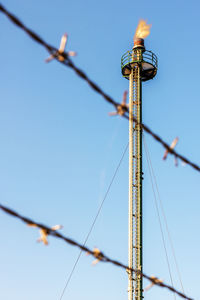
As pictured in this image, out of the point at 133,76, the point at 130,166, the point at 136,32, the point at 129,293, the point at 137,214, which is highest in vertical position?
the point at 136,32

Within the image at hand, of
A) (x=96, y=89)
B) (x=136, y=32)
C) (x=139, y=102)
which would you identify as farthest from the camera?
(x=136, y=32)

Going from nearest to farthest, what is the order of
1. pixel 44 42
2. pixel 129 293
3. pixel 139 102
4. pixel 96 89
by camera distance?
1. pixel 44 42
2. pixel 96 89
3. pixel 129 293
4. pixel 139 102

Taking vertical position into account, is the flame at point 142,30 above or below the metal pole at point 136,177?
above

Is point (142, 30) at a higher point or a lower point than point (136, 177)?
higher

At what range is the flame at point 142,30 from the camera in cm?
3092

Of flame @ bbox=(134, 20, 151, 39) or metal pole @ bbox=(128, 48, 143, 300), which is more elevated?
flame @ bbox=(134, 20, 151, 39)

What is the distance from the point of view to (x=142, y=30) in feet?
102

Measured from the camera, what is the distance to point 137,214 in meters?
26.0

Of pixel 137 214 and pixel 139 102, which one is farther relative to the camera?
pixel 139 102

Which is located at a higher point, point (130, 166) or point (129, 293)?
point (130, 166)

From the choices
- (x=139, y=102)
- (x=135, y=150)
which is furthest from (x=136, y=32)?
(x=135, y=150)

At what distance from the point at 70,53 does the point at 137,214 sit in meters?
23.2

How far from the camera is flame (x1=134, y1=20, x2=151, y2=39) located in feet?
101

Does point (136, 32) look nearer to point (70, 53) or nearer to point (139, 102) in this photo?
point (139, 102)
